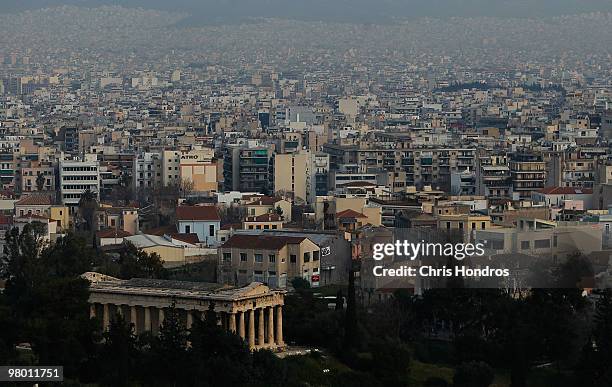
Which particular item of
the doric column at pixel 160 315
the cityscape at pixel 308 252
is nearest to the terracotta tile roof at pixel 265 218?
the cityscape at pixel 308 252

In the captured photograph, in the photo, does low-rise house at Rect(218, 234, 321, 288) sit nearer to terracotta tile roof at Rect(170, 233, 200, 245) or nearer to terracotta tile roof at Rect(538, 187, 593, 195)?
terracotta tile roof at Rect(170, 233, 200, 245)

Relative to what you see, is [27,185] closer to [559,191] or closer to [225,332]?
[559,191]

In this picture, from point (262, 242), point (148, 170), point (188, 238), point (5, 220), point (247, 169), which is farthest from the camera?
point (247, 169)

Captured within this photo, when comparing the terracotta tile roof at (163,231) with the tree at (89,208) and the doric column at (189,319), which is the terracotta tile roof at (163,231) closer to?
the tree at (89,208)

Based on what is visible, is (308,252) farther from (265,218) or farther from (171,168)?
(171,168)

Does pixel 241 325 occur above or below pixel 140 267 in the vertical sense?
below

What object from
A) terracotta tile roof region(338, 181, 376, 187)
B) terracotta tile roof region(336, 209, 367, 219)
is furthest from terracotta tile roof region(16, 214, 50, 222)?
terracotta tile roof region(338, 181, 376, 187)

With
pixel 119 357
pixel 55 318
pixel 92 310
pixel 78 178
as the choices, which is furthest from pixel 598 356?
pixel 78 178
